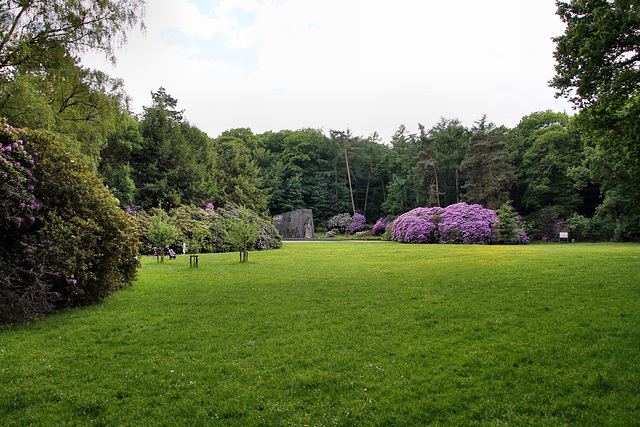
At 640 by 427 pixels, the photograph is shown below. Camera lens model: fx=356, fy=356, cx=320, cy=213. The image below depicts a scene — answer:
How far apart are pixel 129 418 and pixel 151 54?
47.2ft

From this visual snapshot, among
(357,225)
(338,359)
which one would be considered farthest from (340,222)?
(338,359)

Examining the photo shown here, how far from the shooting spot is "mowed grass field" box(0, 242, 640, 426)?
12.2 feet

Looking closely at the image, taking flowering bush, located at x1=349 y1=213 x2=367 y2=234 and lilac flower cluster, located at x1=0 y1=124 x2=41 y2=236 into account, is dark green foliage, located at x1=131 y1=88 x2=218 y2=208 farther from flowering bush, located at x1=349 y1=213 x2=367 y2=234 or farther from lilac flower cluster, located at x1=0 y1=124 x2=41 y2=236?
flowering bush, located at x1=349 y1=213 x2=367 y2=234

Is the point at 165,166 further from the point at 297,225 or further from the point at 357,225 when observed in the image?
the point at 357,225

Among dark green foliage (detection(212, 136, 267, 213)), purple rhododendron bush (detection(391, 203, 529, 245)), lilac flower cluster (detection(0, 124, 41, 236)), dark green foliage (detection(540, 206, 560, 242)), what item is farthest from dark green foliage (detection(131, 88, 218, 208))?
dark green foliage (detection(540, 206, 560, 242))

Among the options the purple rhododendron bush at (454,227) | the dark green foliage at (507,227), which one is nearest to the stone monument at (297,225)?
the purple rhododendron bush at (454,227)

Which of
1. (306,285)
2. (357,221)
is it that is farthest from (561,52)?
(357,221)

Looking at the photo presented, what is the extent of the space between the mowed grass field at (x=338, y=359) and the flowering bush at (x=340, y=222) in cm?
4180

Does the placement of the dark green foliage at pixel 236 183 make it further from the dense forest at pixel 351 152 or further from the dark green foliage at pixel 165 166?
the dark green foliage at pixel 165 166

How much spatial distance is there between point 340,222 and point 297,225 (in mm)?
8386

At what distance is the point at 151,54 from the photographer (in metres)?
14.3

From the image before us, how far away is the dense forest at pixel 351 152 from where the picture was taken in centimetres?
1159

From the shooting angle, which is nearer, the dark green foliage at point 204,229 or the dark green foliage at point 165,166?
the dark green foliage at point 204,229

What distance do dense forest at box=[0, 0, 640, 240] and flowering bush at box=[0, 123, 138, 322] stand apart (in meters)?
4.76
